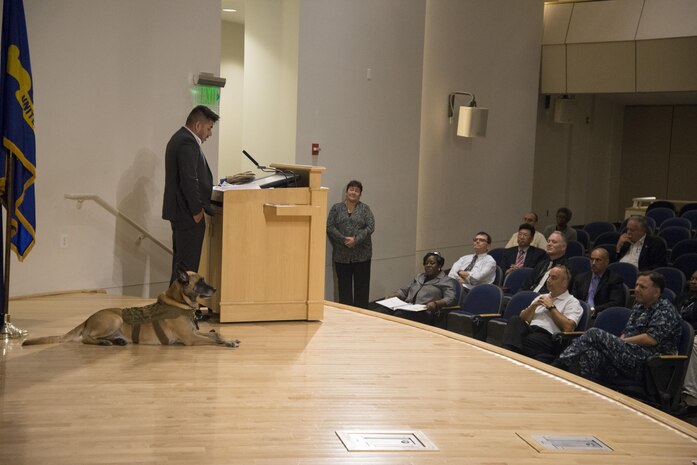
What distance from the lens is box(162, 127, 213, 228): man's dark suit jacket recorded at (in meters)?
5.43

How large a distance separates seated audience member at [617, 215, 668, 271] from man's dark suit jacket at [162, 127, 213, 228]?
4.53 m

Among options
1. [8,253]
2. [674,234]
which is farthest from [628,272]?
[8,253]

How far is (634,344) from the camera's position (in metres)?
5.18

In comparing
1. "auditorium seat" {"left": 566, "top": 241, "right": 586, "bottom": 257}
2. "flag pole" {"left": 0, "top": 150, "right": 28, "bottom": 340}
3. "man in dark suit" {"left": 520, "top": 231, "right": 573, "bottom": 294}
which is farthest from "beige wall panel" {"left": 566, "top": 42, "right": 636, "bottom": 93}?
"flag pole" {"left": 0, "top": 150, "right": 28, "bottom": 340}

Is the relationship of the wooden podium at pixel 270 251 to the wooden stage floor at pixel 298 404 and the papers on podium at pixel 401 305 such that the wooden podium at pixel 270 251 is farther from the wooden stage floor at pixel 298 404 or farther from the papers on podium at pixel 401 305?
the papers on podium at pixel 401 305

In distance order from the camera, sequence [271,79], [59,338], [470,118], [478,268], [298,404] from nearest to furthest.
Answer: [298,404] → [59,338] → [478,268] → [271,79] → [470,118]

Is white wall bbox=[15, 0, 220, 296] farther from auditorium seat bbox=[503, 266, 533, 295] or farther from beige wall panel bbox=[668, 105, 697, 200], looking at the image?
beige wall panel bbox=[668, 105, 697, 200]

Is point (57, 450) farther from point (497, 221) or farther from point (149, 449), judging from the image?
point (497, 221)

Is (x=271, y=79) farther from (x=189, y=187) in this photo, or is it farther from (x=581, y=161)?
(x=581, y=161)

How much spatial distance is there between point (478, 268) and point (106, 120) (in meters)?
3.50

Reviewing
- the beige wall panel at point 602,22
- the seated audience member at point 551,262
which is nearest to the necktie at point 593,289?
the seated audience member at point 551,262

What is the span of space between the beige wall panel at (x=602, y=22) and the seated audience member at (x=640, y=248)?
567 centimetres

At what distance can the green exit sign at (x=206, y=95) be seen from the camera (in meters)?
7.27

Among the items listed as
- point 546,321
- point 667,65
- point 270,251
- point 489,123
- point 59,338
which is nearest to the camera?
point 59,338
